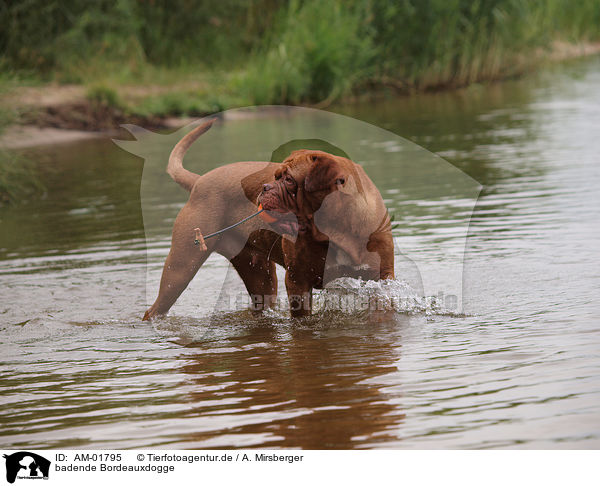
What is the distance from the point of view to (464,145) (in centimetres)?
1179

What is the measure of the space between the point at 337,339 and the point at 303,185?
2.77 ft

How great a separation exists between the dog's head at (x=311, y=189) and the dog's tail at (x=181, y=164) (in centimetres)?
109

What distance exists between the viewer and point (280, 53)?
1850cm

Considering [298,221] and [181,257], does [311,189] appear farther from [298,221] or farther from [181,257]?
[181,257]

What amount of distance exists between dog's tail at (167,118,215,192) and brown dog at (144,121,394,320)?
6.4 inches

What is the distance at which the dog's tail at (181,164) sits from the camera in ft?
17.3

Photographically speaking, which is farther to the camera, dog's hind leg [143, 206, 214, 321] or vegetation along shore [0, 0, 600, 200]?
vegetation along shore [0, 0, 600, 200]

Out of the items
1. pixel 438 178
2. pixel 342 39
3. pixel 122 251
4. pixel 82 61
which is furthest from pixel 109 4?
pixel 122 251

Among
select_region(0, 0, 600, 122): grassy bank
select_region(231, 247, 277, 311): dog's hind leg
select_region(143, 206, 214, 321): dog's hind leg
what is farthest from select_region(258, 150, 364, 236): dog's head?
select_region(0, 0, 600, 122): grassy bank

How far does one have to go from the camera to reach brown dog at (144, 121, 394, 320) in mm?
4203

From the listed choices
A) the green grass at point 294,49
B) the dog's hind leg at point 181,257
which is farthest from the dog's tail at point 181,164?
the green grass at point 294,49

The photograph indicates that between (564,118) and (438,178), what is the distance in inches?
186
